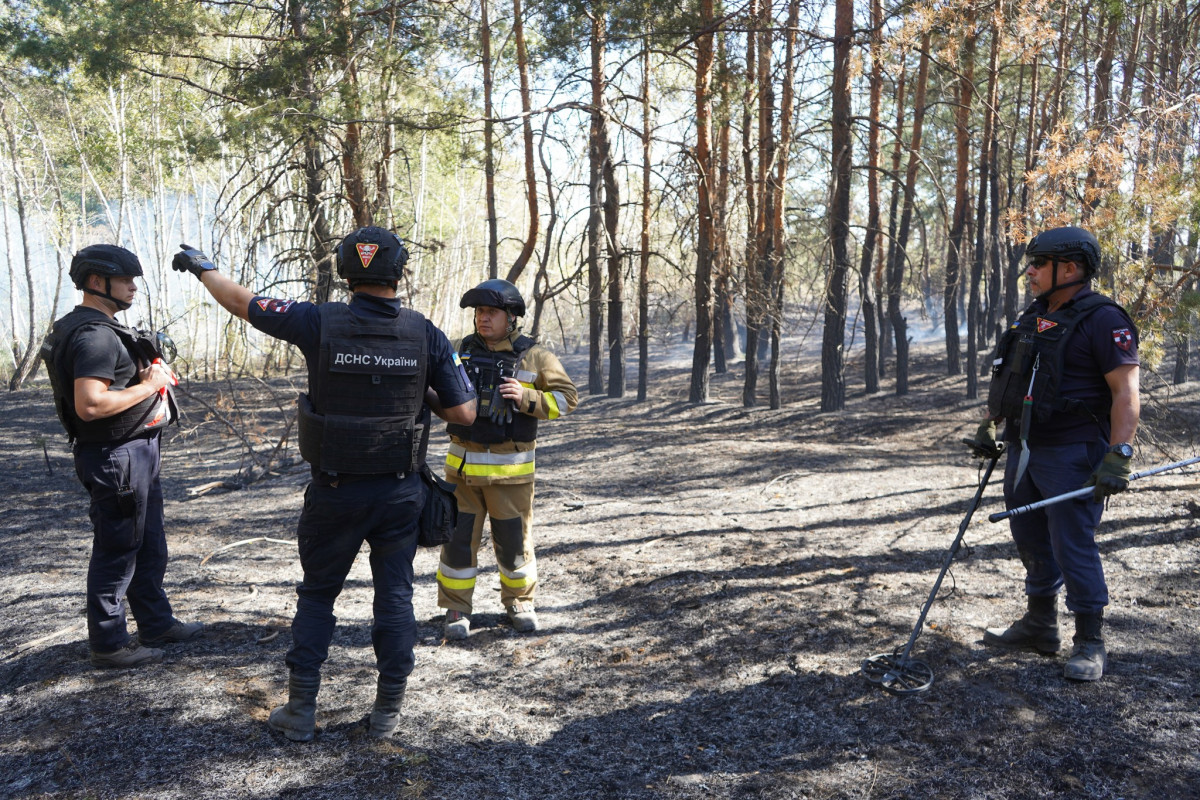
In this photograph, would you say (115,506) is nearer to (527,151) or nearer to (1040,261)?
(1040,261)

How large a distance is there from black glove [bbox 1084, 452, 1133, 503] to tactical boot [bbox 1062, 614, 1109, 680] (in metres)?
0.65

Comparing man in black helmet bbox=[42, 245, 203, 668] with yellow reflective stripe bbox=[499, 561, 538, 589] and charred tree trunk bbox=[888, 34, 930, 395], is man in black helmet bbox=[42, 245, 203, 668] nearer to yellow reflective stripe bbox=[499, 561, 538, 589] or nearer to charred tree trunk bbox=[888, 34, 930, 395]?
yellow reflective stripe bbox=[499, 561, 538, 589]

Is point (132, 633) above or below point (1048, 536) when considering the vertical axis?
below

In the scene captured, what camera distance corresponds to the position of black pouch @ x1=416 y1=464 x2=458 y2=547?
339cm

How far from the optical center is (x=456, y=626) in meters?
4.57

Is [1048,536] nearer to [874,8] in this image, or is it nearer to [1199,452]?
[1199,452]

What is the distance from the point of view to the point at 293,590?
555 cm

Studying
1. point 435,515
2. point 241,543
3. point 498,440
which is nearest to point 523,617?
point 498,440

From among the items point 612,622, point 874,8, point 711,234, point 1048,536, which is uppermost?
point 874,8

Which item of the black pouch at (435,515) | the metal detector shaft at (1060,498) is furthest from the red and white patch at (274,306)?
the metal detector shaft at (1060,498)

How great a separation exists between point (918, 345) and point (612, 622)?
79.0 feet

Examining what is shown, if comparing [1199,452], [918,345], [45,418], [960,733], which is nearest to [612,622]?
[960,733]

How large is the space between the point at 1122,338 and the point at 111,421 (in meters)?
4.51

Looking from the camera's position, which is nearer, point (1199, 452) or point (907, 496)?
point (907, 496)
